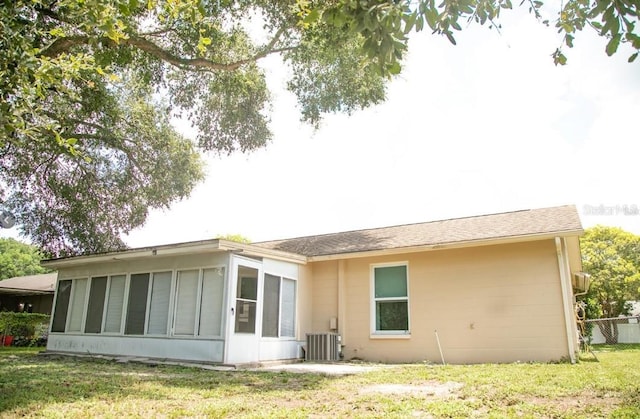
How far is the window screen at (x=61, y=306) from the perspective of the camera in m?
12.0

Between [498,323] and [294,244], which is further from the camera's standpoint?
[294,244]

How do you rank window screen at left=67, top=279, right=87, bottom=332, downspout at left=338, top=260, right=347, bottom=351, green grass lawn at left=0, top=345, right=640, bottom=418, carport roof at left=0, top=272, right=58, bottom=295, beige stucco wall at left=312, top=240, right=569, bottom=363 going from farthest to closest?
carport roof at left=0, top=272, right=58, bottom=295 → window screen at left=67, top=279, right=87, bottom=332 → downspout at left=338, top=260, right=347, bottom=351 → beige stucco wall at left=312, top=240, right=569, bottom=363 → green grass lawn at left=0, top=345, right=640, bottom=418

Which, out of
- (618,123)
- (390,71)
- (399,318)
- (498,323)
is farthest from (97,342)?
(618,123)

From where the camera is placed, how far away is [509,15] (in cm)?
376

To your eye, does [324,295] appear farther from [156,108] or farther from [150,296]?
[156,108]

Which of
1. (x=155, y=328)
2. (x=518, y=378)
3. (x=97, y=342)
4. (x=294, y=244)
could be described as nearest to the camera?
(x=518, y=378)

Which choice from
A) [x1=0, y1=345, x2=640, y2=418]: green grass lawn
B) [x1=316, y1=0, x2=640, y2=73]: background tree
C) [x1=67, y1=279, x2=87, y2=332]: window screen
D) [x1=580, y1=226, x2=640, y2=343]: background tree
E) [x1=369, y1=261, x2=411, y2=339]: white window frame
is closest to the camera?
[x1=316, y1=0, x2=640, y2=73]: background tree

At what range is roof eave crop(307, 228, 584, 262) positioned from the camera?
28.2ft

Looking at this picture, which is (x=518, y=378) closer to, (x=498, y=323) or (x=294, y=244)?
(x=498, y=323)

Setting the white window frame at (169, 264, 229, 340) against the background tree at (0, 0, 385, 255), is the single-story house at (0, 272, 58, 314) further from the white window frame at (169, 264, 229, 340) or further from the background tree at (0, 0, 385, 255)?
the white window frame at (169, 264, 229, 340)

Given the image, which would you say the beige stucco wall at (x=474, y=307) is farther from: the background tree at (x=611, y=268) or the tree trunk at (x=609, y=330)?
the background tree at (x=611, y=268)

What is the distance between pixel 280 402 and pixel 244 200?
1266 inches

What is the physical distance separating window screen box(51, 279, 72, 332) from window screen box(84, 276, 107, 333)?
37.9 inches

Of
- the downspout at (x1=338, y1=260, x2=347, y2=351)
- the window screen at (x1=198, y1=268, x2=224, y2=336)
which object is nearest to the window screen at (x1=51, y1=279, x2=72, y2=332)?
the window screen at (x1=198, y1=268, x2=224, y2=336)
